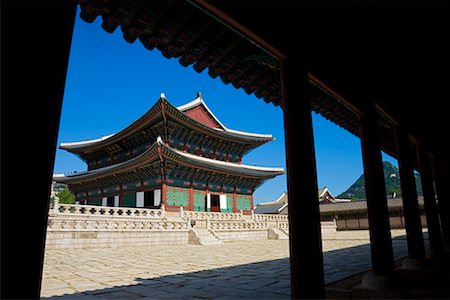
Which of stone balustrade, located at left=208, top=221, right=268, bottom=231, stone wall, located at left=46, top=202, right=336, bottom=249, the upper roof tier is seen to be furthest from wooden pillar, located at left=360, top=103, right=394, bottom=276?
the upper roof tier

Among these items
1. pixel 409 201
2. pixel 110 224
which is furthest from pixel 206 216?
pixel 409 201

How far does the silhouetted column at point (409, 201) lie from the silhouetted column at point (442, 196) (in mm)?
3234

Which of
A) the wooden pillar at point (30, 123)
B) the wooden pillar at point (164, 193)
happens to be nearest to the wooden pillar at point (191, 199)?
the wooden pillar at point (164, 193)

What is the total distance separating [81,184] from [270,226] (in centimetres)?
1686

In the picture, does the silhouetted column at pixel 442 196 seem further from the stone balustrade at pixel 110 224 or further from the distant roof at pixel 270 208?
the distant roof at pixel 270 208

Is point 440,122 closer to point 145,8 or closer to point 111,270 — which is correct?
point 145,8

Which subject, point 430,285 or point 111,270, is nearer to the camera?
point 430,285

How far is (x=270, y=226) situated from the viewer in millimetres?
21594

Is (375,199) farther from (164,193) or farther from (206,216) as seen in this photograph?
(164,193)

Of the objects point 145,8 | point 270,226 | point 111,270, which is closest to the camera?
point 145,8

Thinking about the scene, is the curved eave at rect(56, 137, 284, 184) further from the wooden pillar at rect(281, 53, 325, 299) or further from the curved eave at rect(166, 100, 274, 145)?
the wooden pillar at rect(281, 53, 325, 299)

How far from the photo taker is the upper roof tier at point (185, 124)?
21562 mm

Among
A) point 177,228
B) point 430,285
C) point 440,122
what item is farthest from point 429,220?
point 177,228

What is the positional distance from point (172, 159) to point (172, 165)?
863mm
